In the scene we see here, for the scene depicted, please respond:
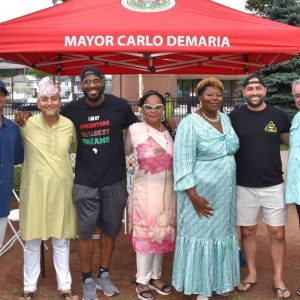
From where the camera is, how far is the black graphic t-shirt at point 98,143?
13.5 feet

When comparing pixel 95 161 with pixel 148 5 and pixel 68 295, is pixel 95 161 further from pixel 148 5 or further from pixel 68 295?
pixel 148 5

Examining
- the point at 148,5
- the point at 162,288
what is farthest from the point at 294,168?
the point at 148,5

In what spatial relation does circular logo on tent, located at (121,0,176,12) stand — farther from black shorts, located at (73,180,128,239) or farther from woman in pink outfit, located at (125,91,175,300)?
black shorts, located at (73,180,128,239)

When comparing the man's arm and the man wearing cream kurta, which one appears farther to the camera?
the man's arm

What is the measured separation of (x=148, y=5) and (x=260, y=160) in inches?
71.1

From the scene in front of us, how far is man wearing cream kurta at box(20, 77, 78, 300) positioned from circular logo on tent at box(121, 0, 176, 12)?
1.10m

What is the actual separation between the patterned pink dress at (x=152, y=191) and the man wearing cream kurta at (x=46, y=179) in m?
0.58

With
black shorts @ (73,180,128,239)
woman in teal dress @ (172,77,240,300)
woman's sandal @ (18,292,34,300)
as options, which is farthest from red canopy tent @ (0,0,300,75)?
woman's sandal @ (18,292,34,300)

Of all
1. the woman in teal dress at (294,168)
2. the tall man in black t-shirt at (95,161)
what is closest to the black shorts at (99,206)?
the tall man in black t-shirt at (95,161)

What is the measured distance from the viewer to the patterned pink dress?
13.4 feet

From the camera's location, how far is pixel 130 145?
14.0ft

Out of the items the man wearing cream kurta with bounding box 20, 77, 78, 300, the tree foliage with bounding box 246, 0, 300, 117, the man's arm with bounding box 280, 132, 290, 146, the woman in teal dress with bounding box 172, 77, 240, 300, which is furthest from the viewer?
the tree foliage with bounding box 246, 0, 300, 117

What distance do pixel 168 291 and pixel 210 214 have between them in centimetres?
93

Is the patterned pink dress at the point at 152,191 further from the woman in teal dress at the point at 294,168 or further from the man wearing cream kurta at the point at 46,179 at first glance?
the woman in teal dress at the point at 294,168
